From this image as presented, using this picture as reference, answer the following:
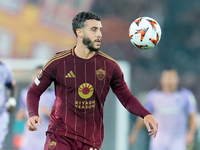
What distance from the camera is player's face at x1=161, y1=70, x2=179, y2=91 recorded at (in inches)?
300

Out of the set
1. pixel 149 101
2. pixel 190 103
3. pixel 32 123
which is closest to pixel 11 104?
pixel 149 101

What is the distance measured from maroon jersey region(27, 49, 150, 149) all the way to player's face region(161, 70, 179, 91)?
3.57m

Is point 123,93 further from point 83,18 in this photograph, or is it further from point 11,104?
point 11,104

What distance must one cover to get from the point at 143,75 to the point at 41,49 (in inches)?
76.5

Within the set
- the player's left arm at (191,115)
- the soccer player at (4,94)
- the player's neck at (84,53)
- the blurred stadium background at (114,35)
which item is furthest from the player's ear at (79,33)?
the player's left arm at (191,115)

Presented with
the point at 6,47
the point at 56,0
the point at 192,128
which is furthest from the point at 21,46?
the point at 192,128

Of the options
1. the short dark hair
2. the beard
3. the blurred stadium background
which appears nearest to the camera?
the beard

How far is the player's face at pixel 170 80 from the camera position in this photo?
25.0 ft

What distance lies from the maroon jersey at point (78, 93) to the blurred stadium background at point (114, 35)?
3.60 m

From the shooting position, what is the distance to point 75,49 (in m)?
4.20

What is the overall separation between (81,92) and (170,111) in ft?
12.9

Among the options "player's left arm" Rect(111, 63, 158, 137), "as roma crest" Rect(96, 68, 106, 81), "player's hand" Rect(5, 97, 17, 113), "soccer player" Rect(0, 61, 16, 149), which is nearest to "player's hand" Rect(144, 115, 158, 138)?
"player's left arm" Rect(111, 63, 158, 137)

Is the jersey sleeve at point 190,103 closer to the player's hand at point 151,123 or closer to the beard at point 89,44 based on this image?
the player's hand at point 151,123

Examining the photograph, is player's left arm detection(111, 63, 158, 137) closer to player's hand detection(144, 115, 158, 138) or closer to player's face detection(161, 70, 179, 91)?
player's hand detection(144, 115, 158, 138)
